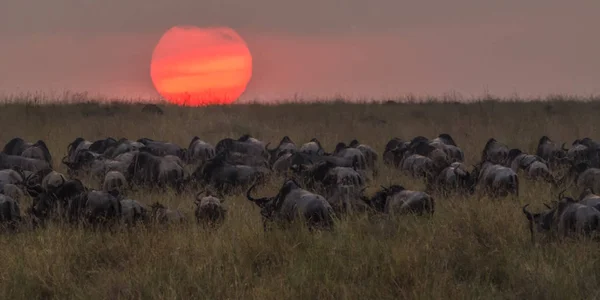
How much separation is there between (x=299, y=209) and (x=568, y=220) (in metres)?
2.90

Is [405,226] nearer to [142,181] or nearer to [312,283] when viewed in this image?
[312,283]

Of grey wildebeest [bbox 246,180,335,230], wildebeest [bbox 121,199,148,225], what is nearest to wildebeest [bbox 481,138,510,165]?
grey wildebeest [bbox 246,180,335,230]

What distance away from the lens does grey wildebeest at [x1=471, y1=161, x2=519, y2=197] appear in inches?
408

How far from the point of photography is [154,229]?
8.41 m

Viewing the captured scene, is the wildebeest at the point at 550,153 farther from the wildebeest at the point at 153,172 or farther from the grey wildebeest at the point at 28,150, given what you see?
the grey wildebeest at the point at 28,150

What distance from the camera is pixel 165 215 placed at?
8.95 m

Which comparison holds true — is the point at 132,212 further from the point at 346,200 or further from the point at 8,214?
the point at 346,200

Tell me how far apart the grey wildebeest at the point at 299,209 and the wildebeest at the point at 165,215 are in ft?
3.89

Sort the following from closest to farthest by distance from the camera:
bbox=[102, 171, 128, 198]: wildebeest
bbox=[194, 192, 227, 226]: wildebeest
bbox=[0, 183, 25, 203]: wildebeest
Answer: bbox=[194, 192, 227, 226]: wildebeest
bbox=[0, 183, 25, 203]: wildebeest
bbox=[102, 171, 128, 198]: wildebeest

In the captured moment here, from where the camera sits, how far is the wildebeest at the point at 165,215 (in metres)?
8.82

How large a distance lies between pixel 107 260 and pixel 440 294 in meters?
3.50

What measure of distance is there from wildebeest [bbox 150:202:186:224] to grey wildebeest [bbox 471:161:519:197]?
456 centimetres

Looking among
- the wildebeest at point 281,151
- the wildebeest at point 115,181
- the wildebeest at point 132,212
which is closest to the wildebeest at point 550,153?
the wildebeest at point 281,151

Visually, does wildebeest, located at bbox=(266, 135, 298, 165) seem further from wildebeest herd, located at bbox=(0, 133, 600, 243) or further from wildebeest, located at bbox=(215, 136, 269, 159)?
wildebeest, located at bbox=(215, 136, 269, 159)
